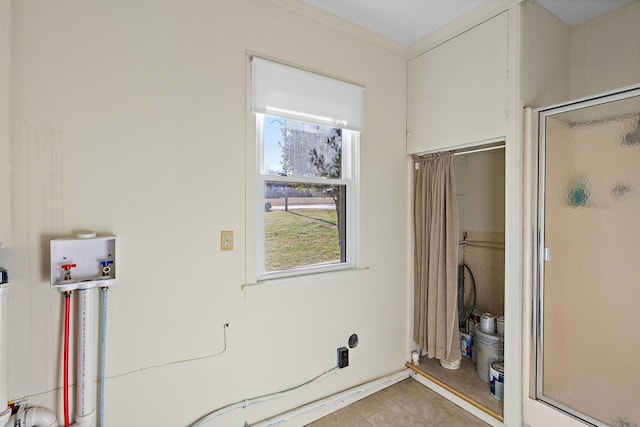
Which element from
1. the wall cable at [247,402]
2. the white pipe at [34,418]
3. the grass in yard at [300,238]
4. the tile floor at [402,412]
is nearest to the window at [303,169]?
the grass in yard at [300,238]

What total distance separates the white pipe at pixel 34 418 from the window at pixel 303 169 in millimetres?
1127

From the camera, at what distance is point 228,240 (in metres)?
1.77

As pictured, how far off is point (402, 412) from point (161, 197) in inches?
83.3

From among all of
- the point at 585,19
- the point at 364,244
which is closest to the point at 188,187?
the point at 364,244

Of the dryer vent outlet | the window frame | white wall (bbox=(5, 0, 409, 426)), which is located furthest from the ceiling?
the dryer vent outlet

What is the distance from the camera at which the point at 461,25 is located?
2109 mm

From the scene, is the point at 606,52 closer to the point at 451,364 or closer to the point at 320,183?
the point at 320,183

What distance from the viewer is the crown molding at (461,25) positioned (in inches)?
74.6

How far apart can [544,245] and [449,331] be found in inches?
37.0

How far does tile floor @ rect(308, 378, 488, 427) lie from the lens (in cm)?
198

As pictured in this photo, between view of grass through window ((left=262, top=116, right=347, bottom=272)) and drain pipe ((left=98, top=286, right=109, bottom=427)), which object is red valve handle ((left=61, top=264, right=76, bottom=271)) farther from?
view of grass through window ((left=262, top=116, right=347, bottom=272))

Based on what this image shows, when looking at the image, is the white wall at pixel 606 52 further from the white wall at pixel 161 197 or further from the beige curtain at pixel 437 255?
the white wall at pixel 161 197

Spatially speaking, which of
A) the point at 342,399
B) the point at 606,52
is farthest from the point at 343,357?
the point at 606,52

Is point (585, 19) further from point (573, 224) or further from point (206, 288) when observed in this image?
point (206, 288)
